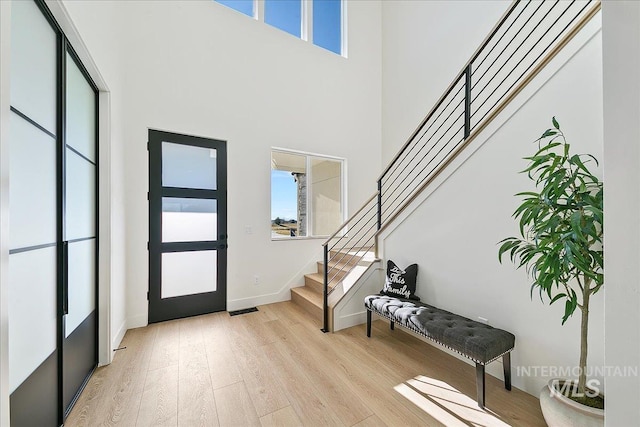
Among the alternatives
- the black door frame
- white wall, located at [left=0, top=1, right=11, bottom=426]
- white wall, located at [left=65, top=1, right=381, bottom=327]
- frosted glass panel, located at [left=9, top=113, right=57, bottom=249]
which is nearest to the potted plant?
white wall, located at [left=0, top=1, right=11, bottom=426]

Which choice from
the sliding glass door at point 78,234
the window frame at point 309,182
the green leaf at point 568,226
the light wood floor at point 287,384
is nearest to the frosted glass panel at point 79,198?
A: the sliding glass door at point 78,234

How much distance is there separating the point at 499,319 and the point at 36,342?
306 cm

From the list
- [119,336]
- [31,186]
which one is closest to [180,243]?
[119,336]

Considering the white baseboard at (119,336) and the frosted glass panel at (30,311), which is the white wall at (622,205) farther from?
the white baseboard at (119,336)

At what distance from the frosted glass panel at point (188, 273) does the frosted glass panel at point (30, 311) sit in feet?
5.51

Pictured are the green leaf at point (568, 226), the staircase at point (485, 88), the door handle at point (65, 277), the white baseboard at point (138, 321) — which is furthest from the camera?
the white baseboard at point (138, 321)

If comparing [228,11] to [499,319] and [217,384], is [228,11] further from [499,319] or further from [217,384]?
[499,319]

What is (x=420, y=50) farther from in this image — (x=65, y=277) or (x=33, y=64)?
(x=65, y=277)

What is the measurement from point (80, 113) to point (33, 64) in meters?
0.68

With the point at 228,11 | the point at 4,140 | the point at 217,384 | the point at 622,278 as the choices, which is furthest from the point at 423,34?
the point at 217,384

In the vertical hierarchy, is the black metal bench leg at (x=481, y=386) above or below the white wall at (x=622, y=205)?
below

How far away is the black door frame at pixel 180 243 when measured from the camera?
10.2 feet

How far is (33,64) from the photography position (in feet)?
4.42

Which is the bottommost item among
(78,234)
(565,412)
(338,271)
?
(565,412)
